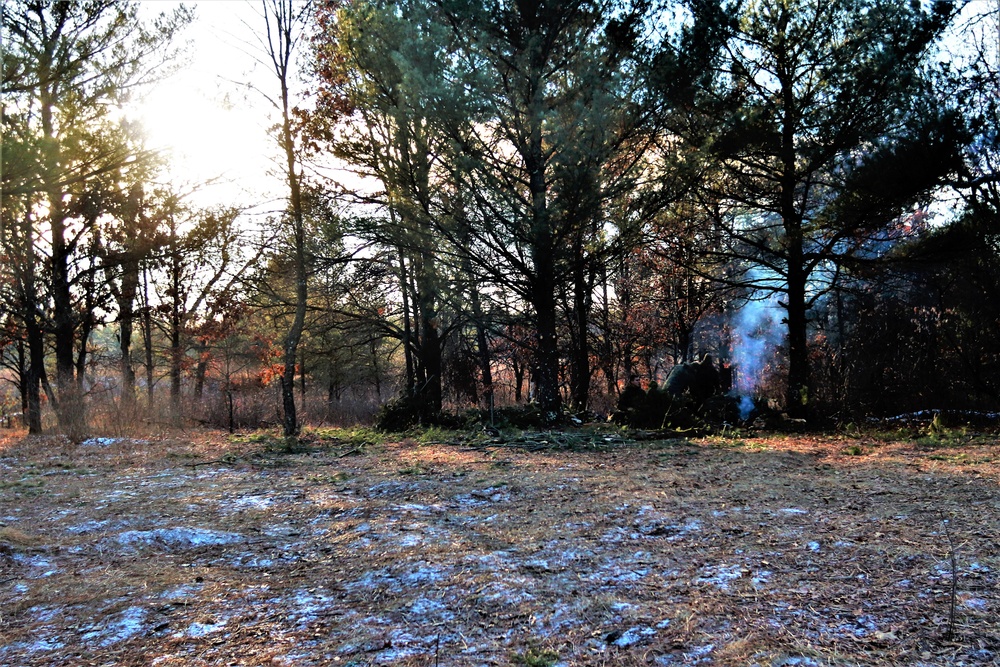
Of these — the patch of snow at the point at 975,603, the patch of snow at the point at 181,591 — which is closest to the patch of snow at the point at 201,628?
the patch of snow at the point at 181,591

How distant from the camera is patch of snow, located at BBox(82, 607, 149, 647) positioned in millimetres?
2648

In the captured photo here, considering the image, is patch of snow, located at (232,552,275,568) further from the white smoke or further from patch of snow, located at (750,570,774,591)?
the white smoke

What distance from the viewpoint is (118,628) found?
2750 mm

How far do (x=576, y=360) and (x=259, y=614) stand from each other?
603 inches

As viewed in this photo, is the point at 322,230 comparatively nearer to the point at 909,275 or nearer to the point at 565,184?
the point at 565,184

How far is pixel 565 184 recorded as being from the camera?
9570 millimetres

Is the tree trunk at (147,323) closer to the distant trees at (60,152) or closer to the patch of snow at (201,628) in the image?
the distant trees at (60,152)

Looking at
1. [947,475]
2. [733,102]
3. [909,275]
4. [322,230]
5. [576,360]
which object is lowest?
[947,475]

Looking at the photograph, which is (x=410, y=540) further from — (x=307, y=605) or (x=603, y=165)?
(x=603, y=165)

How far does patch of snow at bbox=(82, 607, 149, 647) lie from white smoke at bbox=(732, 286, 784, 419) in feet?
84.2

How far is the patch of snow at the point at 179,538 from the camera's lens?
161 inches

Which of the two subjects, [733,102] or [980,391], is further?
[733,102]

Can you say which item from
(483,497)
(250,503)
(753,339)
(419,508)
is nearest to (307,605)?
(419,508)

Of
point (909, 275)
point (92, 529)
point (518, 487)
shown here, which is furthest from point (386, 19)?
point (909, 275)
